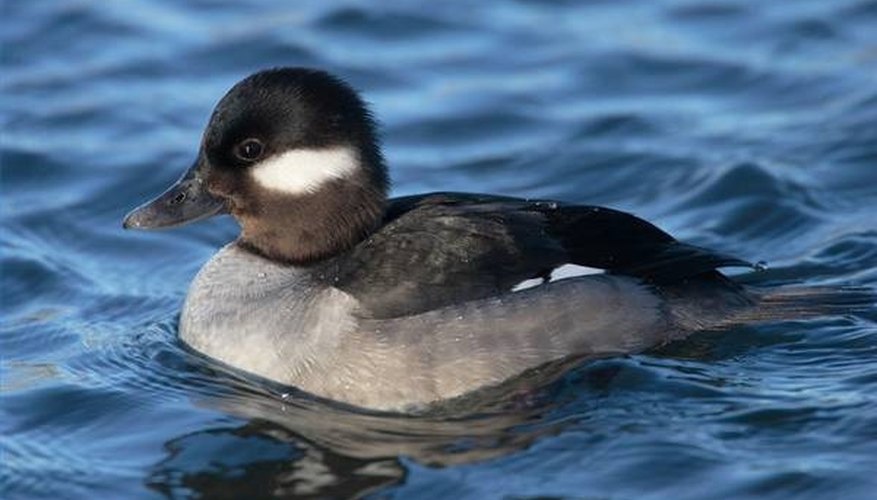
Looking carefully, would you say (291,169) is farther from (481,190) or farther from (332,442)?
(481,190)

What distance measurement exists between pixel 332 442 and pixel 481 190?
→ 424cm

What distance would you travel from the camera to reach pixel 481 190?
41.4ft

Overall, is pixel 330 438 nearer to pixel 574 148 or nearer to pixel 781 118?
pixel 574 148

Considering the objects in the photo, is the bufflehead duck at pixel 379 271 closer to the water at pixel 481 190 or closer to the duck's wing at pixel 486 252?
the duck's wing at pixel 486 252

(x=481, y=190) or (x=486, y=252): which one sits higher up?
(x=481, y=190)

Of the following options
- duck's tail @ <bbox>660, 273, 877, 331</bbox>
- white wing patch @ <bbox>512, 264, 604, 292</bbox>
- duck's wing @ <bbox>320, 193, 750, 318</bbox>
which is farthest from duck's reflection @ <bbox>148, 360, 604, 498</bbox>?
duck's tail @ <bbox>660, 273, 877, 331</bbox>

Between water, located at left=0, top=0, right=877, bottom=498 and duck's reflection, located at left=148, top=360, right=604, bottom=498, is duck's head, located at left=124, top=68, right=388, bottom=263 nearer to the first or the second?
water, located at left=0, top=0, right=877, bottom=498

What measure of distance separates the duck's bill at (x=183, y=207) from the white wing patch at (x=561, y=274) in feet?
5.47

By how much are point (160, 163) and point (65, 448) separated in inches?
177

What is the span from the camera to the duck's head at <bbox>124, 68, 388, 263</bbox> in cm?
923

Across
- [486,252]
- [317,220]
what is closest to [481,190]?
[317,220]

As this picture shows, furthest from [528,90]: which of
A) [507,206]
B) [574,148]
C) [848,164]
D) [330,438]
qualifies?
[330,438]

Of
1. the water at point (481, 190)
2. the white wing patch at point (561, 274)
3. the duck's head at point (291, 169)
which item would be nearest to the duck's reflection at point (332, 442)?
the water at point (481, 190)

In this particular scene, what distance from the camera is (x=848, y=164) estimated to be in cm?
1251
